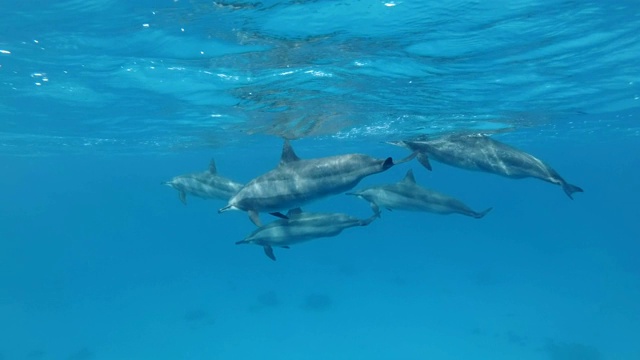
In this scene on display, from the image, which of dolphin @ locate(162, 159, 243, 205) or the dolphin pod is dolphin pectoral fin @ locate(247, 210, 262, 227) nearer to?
the dolphin pod

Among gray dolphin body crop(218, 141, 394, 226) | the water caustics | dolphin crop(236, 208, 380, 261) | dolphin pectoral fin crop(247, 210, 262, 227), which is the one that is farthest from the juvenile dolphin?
the water caustics

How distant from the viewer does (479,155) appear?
10086 millimetres

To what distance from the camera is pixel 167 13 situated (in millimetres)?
11453

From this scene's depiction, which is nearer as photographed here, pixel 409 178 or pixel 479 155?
pixel 479 155

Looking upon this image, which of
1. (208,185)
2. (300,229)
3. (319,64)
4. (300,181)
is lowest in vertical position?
(208,185)

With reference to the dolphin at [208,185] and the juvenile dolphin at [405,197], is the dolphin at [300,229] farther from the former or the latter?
the dolphin at [208,185]

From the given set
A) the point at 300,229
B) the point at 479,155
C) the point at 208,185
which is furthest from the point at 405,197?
the point at 208,185

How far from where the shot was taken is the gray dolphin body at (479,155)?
9.68 m

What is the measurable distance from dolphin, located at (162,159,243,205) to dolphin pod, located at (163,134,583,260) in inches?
1.1

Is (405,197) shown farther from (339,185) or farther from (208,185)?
(208,185)

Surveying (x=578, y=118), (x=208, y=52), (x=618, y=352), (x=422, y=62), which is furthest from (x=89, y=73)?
(x=618, y=352)

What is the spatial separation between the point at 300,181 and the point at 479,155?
13.8ft

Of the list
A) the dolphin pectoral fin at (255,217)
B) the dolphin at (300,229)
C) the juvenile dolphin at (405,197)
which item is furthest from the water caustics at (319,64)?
the dolphin pectoral fin at (255,217)

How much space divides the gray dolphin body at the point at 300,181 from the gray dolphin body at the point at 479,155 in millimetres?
2468
